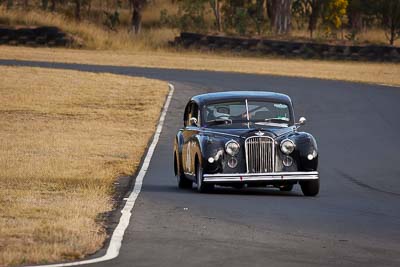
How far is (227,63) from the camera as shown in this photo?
56.2 m

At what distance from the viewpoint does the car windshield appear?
719 inches

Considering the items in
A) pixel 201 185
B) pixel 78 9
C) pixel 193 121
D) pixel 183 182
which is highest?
pixel 193 121

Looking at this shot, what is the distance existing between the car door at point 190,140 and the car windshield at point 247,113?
23 cm

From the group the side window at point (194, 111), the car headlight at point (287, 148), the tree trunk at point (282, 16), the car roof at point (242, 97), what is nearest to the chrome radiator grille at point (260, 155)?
the car headlight at point (287, 148)

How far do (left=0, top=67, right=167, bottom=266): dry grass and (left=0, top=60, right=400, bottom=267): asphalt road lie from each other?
1.91 ft

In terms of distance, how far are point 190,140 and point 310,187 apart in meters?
2.08

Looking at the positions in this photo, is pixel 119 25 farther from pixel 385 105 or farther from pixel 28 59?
pixel 385 105

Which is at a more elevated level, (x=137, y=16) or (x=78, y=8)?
(x=137, y=16)

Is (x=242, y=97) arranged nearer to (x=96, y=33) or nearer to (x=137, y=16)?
(x=96, y=33)

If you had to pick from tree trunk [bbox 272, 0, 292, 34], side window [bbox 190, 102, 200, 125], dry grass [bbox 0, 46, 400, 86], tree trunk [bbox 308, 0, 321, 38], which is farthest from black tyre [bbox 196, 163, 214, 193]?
tree trunk [bbox 308, 0, 321, 38]

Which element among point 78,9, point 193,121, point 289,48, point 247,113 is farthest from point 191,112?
point 78,9

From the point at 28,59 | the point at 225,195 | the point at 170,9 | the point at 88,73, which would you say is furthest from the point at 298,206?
the point at 170,9

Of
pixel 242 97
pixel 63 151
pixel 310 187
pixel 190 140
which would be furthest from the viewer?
pixel 63 151

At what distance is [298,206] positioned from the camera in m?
15.4
